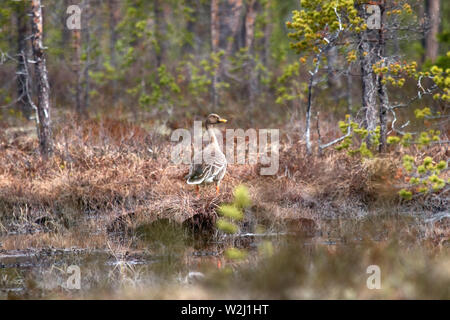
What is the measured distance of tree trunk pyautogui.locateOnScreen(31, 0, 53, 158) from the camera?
12.6 m

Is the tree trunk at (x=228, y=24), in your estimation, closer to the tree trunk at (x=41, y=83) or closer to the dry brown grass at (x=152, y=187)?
the dry brown grass at (x=152, y=187)

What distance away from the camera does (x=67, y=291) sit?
23.5 feet

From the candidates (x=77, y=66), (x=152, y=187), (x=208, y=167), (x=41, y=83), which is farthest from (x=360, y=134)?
(x=77, y=66)

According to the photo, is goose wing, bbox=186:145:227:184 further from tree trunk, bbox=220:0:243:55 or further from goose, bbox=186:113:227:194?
tree trunk, bbox=220:0:243:55

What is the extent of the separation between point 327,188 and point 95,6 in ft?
52.8

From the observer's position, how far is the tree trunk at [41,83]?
12648 mm

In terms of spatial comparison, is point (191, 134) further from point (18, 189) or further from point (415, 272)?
point (415, 272)

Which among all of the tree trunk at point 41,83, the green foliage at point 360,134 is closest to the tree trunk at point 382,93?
the green foliage at point 360,134

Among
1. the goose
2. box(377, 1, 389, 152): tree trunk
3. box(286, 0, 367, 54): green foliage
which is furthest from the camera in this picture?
box(377, 1, 389, 152): tree trunk

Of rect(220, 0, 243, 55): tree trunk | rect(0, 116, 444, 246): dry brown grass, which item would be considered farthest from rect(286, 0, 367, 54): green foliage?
rect(220, 0, 243, 55): tree trunk

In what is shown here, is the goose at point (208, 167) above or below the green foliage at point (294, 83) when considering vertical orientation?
below

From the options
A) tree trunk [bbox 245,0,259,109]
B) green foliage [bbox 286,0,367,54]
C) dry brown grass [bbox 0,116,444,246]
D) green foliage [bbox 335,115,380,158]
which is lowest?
dry brown grass [bbox 0,116,444,246]

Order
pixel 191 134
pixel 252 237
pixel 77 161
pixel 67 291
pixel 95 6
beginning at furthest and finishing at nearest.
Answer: pixel 95 6 → pixel 191 134 → pixel 77 161 → pixel 252 237 → pixel 67 291
